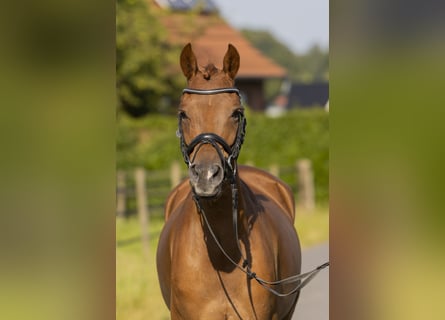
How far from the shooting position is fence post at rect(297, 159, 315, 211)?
60.6 ft

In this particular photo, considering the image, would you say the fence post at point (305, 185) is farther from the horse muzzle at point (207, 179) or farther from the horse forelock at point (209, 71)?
the horse muzzle at point (207, 179)

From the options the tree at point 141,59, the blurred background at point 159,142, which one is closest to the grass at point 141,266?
the blurred background at point 159,142

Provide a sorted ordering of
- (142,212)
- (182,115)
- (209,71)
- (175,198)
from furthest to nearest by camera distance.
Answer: (142,212)
(175,198)
(209,71)
(182,115)

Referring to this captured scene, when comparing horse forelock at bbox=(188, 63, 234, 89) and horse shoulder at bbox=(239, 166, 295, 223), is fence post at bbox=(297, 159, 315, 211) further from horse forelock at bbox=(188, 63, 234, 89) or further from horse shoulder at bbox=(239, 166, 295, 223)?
horse forelock at bbox=(188, 63, 234, 89)

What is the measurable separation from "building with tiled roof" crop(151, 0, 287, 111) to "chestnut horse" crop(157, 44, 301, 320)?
957cm

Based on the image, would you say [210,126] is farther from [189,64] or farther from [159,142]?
[159,142]

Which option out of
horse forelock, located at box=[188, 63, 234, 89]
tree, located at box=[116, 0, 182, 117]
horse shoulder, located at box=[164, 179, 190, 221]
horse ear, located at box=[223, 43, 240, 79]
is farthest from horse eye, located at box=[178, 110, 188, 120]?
tree, located at box=[116, 0, 182, 117]

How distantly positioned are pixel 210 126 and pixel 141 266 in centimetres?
819

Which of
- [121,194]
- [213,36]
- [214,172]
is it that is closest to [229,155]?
[214,172]

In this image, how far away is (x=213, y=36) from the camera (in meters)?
31.4
